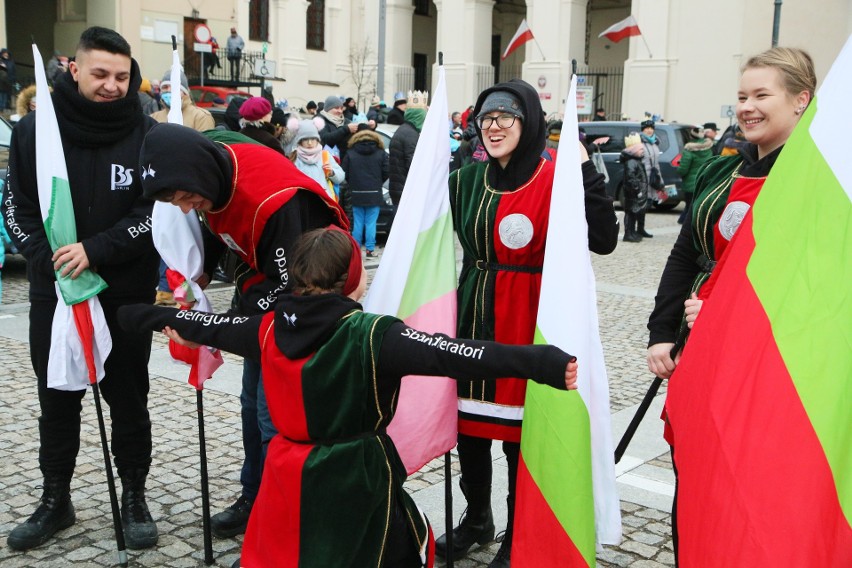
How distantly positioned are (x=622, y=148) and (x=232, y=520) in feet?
54.7

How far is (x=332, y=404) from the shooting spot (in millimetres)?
2697

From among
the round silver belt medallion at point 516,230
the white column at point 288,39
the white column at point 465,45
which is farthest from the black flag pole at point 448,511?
the white column at point 288,39

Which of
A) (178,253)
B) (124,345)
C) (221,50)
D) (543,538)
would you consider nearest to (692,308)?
(543,538)

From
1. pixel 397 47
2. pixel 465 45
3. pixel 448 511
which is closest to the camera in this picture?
pixel 448 511

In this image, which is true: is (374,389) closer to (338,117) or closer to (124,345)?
(124,345)

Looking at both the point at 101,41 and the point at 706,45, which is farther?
the point at 706,45

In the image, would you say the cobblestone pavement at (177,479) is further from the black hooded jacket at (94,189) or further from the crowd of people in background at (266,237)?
the black hooded jacket at (94,189)

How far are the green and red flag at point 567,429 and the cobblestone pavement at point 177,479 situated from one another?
0.67 m

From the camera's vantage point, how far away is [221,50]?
31.0 m

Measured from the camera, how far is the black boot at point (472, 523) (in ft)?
12.8

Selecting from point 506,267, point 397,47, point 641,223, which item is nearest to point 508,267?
point 506,267

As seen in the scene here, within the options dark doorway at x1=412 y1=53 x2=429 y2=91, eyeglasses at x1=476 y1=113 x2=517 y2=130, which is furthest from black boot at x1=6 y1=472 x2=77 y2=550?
dark doorway at x1=412 y1=53 x2=429 y2=91

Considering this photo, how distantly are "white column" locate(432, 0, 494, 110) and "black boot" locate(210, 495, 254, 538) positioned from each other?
3140 cm

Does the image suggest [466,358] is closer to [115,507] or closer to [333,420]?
[333,420]
